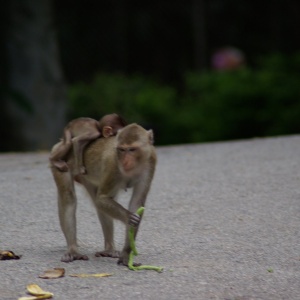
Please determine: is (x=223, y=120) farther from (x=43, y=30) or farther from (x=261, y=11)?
(x=261, y=11)

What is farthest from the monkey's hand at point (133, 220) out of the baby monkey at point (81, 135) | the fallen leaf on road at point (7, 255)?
the fallen leaf on road at point (7, 255)

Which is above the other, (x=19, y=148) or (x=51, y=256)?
(x=51, y=256)

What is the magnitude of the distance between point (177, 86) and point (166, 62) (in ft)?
2.72

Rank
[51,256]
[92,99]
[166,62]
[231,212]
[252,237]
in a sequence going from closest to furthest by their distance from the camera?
[51,256], [252,237], [231,212], [92,99], [166,62]

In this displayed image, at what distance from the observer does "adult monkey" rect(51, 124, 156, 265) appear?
6738 mm

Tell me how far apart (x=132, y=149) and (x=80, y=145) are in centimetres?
63

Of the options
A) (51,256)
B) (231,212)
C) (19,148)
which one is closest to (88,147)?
(51,256)

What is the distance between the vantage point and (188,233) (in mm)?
8070

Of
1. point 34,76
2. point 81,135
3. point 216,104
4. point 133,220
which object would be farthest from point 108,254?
point 216,104

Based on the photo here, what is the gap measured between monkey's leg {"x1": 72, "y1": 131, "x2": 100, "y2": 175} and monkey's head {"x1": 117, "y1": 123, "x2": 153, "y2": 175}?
1.52 ft

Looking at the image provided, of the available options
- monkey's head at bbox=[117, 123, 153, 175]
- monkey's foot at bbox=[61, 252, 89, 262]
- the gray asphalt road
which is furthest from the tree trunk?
monkey's head at bbox=[117, 123, 153, 175]

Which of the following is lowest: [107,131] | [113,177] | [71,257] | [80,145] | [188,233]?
[188,233]

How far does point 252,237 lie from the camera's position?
789 centimetres

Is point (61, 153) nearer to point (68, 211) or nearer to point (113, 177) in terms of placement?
point (68, 211)
